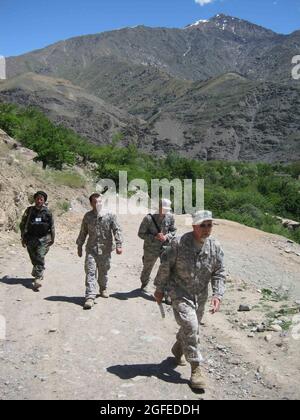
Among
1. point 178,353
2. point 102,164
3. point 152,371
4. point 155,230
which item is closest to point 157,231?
point 155,230

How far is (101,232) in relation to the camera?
7188 mm

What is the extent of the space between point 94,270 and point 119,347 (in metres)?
1.63

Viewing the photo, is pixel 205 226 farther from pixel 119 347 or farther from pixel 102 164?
pixel 102 164

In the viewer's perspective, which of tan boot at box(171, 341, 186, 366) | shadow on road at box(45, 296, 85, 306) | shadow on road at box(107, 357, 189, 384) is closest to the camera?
shadow on road at box(107, 357, 189, 384)

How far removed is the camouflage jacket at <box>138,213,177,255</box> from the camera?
7.63 meters

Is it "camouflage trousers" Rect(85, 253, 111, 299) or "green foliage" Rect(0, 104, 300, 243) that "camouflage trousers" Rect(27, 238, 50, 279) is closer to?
"camouflage trousers" Rect(85, 253, 111, 299)

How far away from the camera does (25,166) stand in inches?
585

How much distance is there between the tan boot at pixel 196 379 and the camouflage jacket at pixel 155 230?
2984 mm

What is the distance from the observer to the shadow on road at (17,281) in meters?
7.94

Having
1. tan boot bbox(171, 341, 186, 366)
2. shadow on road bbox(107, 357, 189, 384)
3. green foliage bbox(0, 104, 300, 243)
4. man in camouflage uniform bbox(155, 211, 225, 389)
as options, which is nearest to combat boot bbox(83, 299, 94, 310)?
shadow on road bbox(107, 357, 189, 384)

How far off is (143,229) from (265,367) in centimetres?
299

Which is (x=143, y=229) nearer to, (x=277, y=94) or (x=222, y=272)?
(x=222, y=272)

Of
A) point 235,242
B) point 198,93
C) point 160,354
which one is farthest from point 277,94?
point 160,354

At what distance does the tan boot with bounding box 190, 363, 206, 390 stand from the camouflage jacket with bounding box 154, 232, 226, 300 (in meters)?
0.60
